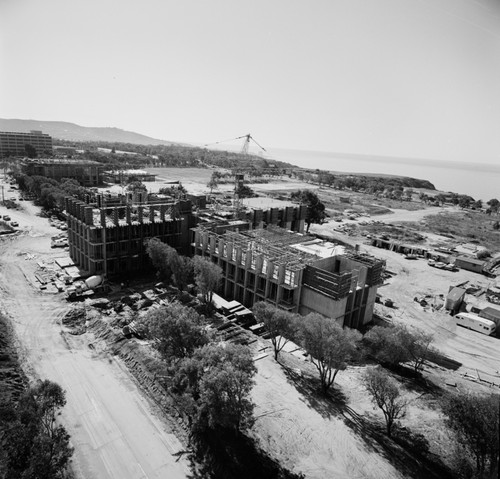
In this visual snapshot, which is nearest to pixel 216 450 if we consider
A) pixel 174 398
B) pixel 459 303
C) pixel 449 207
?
pixel 174 398

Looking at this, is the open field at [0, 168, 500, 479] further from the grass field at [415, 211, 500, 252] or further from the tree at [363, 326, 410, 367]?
the grass field at [415, 211, 500, 252]

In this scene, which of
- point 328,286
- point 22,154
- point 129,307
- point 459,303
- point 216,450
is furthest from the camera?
point 22,154

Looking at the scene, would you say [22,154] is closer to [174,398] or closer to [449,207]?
[174,398]

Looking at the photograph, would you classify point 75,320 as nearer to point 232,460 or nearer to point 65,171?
point 232,460

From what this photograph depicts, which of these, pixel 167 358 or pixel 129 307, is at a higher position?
pixel 167 358

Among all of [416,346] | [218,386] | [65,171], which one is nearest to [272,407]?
[218,386]

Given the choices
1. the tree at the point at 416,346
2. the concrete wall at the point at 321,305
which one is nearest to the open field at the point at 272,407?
the tree at the point at 416,346
